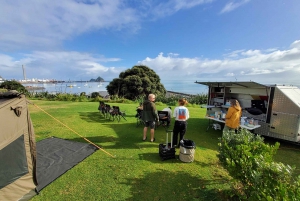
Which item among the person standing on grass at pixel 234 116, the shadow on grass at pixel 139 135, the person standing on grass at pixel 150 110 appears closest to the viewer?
the person standing on grass at pixel 234 116

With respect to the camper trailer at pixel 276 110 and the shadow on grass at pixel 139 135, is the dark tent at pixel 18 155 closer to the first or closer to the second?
the shadow on grass at pixel 139 135

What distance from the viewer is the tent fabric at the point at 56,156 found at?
322cm

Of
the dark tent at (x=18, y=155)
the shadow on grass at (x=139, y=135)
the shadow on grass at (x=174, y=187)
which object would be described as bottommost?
the shadow on grass at (x=174, y=187)

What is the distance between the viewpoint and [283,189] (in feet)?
4.84

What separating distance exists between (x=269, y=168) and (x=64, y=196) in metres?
3.13

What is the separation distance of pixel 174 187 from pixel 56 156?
9.84ft

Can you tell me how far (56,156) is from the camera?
3.96 meters

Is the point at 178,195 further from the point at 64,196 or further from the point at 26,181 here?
the point at 26,181

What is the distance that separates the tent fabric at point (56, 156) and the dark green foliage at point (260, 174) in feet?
10.8

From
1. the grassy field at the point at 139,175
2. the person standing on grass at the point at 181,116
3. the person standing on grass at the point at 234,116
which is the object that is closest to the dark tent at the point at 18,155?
the grassy field at the point at 139,175

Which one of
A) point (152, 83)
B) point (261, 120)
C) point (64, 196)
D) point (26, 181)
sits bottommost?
point (64, 196)

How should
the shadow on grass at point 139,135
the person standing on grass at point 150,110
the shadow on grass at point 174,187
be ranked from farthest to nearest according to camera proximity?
the shadow on grass at point 139,135, the person standing on grass at point 150,110, the shadow on grass at point 174,187

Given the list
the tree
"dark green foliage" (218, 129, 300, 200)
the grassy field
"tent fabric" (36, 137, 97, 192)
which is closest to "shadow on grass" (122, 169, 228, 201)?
the grassy field

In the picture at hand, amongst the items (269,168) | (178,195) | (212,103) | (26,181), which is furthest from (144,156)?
(212,103)
